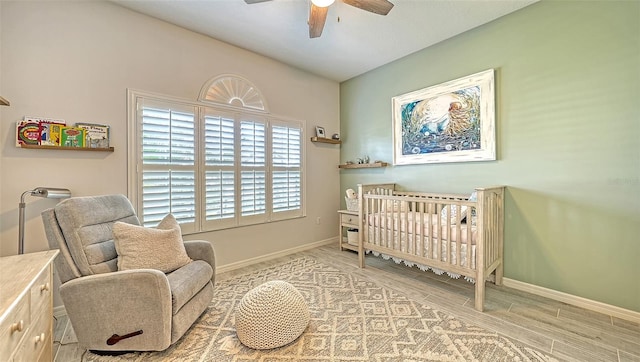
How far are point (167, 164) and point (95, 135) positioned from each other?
1.99 ft

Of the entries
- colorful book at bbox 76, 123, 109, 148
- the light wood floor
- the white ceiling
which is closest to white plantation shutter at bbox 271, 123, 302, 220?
the white ceiling

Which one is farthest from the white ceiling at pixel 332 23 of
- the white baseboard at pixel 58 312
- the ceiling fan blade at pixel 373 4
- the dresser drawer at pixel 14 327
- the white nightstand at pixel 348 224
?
the white baseboard at pixel 58 312

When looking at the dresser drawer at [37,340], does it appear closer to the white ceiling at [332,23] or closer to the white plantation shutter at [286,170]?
the white plantation shutter at [286,170]

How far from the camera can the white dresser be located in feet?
2.84

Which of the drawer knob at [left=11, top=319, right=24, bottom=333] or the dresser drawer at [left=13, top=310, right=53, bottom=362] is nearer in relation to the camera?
the drawer knob at [left=11, top=319, right=24, bottom=333]

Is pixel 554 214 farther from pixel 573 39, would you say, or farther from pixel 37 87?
pixel 37 87

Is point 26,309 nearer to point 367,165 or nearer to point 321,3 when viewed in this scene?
point 321,3

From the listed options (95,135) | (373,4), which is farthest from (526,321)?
(95,135)

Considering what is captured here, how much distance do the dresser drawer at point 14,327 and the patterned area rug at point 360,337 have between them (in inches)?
31.2

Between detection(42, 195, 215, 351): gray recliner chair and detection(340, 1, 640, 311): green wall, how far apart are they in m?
3.00

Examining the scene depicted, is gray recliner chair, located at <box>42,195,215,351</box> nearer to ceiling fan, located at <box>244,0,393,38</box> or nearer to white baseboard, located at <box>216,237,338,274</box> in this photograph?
white baseboard, located at <box>216,237,338,274</box>

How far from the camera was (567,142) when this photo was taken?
2.24 meters

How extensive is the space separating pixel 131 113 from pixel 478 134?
3.57 metres

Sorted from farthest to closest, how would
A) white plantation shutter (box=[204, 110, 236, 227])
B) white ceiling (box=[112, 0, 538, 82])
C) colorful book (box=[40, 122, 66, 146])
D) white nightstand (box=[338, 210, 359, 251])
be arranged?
white nightstand (box=[338, 210, 359, 251]) < white plantation shutter (box=[204, 110, 236, 227]) < white ceiling (box=[112, 0, 538, 82]) < colorful book (box=[40, 122, 66, 146])
